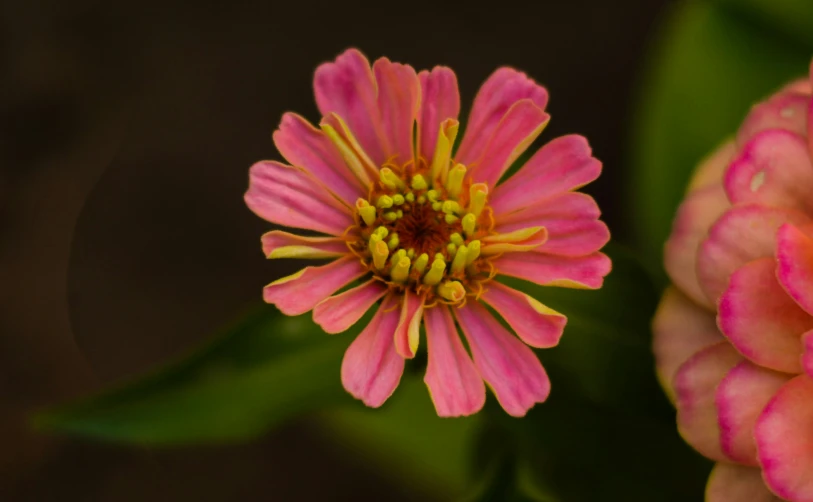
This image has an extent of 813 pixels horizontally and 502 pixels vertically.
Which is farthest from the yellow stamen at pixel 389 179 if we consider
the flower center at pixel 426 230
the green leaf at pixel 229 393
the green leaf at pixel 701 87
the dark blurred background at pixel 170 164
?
the dark blurred background at pixel 170 164

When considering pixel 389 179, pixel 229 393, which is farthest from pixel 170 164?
pixel 389 179

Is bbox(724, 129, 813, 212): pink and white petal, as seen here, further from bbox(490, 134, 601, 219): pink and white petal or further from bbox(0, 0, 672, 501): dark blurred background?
bbox(0, 0, 672, 501): dark blurred background

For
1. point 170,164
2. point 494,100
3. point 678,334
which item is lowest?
point 170,164

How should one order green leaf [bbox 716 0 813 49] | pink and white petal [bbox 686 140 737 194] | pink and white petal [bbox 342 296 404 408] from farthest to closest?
green leaf [bbox 716 0 813 49] → pink and white petal [bbox 686 140 737 194] → pink and white petal [bbox 342 296 404 408]

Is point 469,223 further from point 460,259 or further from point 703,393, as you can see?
point 703,393

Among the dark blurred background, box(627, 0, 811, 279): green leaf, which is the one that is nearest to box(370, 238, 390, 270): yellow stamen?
box(627, 0, 811, 279): green leaf

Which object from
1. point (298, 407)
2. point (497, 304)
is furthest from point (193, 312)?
point (497, 304)
